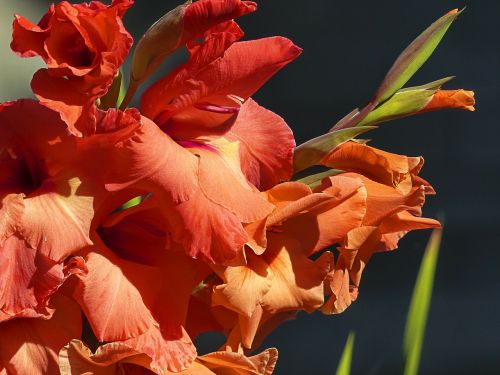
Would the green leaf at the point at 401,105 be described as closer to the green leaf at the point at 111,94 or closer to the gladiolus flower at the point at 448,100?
the gladiolus flower at the point at 448,100

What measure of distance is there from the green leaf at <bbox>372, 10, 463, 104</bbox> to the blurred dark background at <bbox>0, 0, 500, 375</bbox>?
1170 millimetres

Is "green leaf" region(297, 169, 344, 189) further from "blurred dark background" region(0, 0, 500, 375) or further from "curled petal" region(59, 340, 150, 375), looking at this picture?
"blurred dark background" region(0, 0, 500, 375)

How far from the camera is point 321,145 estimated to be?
0.53 m

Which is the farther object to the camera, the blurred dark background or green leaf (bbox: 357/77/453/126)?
the blurred dark background

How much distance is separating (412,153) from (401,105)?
1.32m

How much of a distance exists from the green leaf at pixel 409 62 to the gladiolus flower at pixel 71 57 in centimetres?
18

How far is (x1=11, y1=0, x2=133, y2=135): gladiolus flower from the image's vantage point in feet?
1.47

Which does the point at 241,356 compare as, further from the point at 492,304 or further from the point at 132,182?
the point at 492,304

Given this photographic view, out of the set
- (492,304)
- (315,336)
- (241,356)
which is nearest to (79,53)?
(241,356)

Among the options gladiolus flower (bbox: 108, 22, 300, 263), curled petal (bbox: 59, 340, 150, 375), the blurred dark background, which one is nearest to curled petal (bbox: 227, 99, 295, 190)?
gladiolus flower (bbox: 108, 22, 300, 263)

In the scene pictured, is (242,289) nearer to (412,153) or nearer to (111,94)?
(111,94)

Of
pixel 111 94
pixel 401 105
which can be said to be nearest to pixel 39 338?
pixel 111 94

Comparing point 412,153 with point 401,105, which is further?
point 412,153

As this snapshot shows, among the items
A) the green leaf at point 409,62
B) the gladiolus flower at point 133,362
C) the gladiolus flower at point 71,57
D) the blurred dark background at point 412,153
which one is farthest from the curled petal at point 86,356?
the blurred dark background at point 412,153
